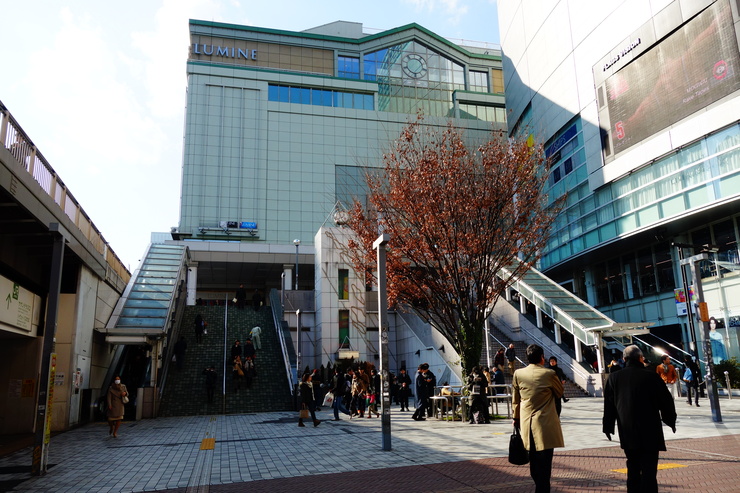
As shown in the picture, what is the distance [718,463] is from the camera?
26.5 ft

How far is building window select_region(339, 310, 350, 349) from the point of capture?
30875mm

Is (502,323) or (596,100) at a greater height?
(596,100)

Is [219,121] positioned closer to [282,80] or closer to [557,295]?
[282,80]

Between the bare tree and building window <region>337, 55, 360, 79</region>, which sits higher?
building window <region>337, 55, 360, 79</region>

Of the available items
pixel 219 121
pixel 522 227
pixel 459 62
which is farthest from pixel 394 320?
pixel 459 62

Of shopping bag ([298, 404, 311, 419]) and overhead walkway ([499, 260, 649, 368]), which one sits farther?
overhead walkway ([499, 260, 649, 368])

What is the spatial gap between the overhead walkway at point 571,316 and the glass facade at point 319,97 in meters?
39.0

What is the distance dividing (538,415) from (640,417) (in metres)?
0.92

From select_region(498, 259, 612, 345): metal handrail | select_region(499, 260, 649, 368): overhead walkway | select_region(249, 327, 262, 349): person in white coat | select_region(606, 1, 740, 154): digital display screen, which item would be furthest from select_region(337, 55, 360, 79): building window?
select_region(249, 327, 262, 349): person in white coat

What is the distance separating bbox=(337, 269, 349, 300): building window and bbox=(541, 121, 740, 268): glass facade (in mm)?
14346

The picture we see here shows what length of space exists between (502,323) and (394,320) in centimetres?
694

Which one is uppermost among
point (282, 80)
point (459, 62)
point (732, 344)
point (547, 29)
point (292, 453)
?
point (459, 62)

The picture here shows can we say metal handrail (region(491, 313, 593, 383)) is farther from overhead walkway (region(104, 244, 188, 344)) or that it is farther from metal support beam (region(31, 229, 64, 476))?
metal support beam (region(31, 229, 64, 476))

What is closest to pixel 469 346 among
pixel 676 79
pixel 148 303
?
pixel 148 303
